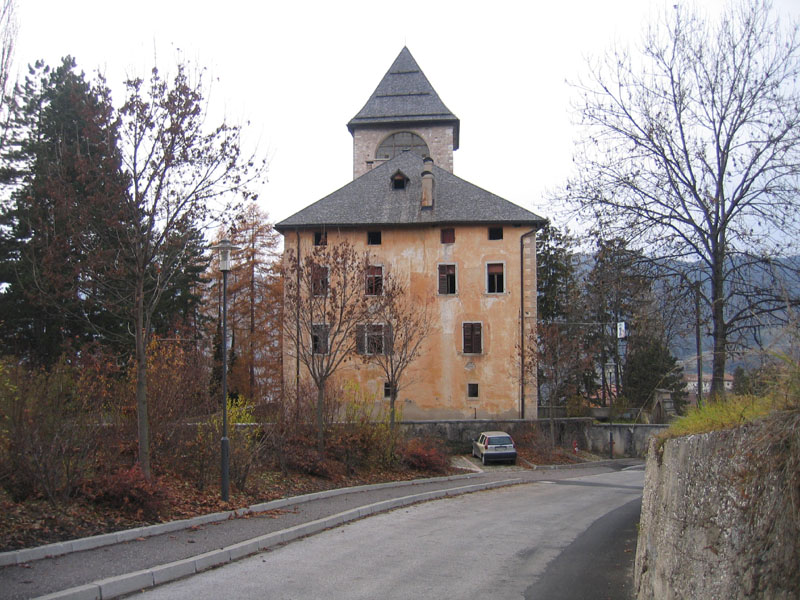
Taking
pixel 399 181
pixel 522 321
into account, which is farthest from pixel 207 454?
pixel 399 181

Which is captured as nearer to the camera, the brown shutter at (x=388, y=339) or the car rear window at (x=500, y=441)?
the brown shutter at (x=388, y=339)

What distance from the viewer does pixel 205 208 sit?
1400 cm

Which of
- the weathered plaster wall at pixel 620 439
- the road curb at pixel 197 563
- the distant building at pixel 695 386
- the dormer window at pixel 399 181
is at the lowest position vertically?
→ the weathered plaster wall at pixel 620 439

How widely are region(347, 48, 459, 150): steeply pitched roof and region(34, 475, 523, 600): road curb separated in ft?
131

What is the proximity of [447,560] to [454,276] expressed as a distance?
95.4 ft

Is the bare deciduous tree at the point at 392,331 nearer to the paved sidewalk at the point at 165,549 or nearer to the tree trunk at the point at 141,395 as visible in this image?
the paved sidewalk at the point at 165,549

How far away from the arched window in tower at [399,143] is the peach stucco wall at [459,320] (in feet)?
46.3

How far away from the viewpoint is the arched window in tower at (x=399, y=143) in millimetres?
52438

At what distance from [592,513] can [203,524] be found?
1021 cm

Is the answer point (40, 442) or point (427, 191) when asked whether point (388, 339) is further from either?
point (40, 442)

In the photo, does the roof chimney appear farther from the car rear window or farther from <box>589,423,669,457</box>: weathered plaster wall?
<box>589,423,669,457</box>: weathered plaster wall

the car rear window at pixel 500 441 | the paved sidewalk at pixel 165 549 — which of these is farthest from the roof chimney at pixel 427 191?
the paved sidewalk at pixel 165 549

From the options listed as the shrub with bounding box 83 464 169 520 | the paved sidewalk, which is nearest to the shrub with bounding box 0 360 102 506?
the shrub with bounding box 83 464 169 520

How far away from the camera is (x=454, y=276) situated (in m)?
39.7
